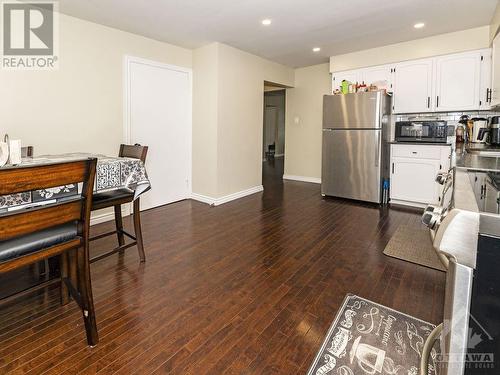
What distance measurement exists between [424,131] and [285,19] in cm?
253

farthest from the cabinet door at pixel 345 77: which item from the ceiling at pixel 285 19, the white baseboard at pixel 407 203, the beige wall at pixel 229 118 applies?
the white baseboard at pixel 407 203

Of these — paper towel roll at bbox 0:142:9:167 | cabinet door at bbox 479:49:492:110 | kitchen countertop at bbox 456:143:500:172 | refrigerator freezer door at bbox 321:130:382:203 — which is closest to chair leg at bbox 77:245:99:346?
paper towel roll at bbox 0:142:9:167

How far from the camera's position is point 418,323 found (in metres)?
1.73

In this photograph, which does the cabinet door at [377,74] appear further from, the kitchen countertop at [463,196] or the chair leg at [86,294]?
the chair leg at [86,294]

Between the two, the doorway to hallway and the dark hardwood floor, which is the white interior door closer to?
the dark hardwood floor

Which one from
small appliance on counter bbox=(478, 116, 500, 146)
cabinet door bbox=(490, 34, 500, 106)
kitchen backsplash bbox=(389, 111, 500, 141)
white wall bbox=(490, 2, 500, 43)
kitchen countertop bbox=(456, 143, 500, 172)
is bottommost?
kitchen countertop bbox=(456, 143, 500, 172)

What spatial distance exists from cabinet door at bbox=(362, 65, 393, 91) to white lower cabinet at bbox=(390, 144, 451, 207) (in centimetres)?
108

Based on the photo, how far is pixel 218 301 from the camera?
1975 mm

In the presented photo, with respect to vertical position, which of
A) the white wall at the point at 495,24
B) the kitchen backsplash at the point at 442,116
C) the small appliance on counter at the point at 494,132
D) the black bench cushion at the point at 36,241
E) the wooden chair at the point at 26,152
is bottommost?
the black bench cushion at the point at 36,241

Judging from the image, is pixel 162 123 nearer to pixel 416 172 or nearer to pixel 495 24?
pixel 416 172

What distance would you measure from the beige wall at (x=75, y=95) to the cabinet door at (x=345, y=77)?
3030 millimetres

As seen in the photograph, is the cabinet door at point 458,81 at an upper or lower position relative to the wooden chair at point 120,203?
upper

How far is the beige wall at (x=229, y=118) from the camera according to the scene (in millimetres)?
4312

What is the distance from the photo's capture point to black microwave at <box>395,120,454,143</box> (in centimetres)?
406
